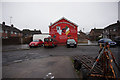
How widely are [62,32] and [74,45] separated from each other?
7.14 meters

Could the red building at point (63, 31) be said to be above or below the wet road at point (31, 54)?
above

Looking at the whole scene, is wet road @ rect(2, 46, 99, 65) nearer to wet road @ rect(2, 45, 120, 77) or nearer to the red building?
wet road @ rect(2, 45, 120, 77)

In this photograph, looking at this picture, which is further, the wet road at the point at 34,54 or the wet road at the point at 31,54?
the wet road at the point at 31,54

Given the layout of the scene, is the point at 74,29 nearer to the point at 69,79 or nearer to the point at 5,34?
the point at 69,79

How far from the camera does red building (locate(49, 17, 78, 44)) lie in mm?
18344

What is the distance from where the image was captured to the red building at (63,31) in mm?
18344

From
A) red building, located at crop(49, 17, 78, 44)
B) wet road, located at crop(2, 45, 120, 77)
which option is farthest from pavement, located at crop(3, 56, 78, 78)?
red building, located at crop(49, 17, 78, 44)

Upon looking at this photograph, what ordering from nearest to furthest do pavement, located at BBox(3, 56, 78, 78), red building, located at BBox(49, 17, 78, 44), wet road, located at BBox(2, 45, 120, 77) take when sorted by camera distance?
pavement, located at BBox(3, 56, 78, 78), wet road, located at BBox(2, 45, 120, 77), red building, located at BBox(49, 17, 78, 44)

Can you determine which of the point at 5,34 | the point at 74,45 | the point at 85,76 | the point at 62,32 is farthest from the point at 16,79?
the point at 5,34

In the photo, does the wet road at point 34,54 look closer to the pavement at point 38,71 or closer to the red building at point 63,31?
the pavement at point 38,71

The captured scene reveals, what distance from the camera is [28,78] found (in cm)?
292

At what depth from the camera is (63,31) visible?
18469mm

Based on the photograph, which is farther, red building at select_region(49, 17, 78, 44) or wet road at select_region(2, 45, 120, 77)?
red building at select_region(49, 17, 78, 44)

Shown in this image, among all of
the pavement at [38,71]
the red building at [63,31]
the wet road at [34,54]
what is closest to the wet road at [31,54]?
the wet road at [34,54]
